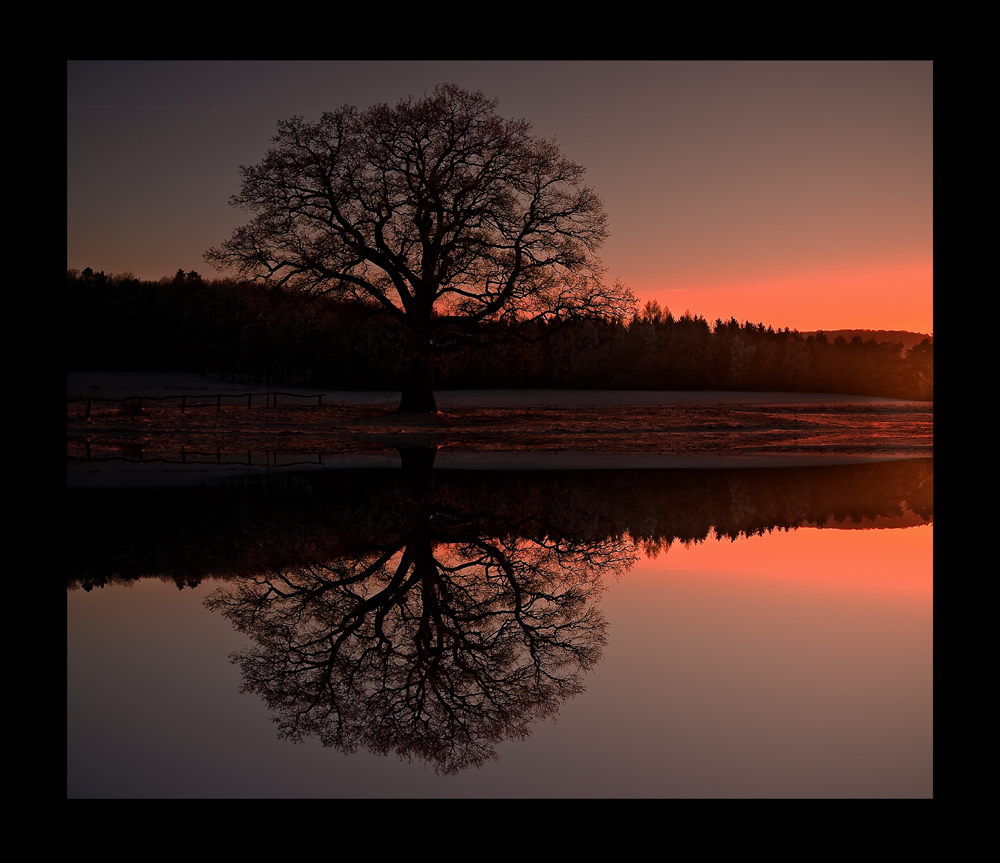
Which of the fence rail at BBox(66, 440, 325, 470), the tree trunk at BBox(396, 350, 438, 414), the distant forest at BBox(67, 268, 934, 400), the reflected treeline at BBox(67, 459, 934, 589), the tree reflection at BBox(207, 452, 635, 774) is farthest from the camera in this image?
the distant forest at BBox(67, 268, 934, 400)

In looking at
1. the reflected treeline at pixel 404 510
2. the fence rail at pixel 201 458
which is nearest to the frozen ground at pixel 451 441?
the fence rail at pixel 201 458

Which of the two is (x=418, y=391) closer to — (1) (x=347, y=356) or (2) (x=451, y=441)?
(2) (x=451, y=441)

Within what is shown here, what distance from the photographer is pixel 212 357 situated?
87188 mm

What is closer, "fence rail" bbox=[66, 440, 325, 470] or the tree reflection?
the tree reflection

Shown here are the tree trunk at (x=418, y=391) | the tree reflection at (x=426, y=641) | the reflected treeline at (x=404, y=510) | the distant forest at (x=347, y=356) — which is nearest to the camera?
the tree reflection at (x=426, y=641)

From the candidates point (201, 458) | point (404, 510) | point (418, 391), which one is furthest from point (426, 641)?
point (418, 391)

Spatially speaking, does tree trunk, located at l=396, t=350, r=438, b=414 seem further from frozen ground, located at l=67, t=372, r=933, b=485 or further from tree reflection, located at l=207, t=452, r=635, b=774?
tree reflection, located at l=207, t=452, r=635, b=774

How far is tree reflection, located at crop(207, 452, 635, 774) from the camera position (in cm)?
414

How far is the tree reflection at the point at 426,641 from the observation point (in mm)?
4145

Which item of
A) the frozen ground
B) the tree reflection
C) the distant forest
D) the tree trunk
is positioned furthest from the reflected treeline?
the distant forest

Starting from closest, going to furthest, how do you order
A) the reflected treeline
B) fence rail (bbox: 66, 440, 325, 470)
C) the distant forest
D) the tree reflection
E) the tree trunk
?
the tree reflection, the reflected treeline, fence rail (bbox: 66, 440, 325, 470), the tree trunk, the distant forest

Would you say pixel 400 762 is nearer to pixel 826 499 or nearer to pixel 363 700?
pixel 363 700

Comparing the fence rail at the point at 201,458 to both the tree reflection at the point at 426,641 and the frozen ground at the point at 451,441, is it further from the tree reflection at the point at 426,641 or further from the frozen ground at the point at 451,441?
the tree reflection at the point at 426,641

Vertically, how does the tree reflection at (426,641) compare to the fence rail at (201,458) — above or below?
below
